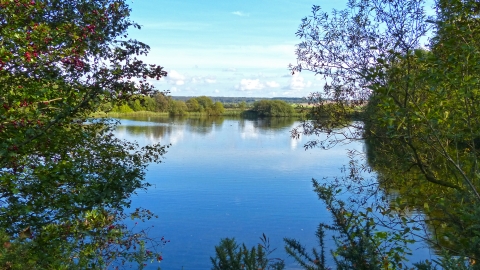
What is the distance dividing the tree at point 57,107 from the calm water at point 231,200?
578 centimetres

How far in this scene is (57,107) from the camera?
5.04m

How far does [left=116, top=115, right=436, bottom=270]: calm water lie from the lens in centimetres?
1230

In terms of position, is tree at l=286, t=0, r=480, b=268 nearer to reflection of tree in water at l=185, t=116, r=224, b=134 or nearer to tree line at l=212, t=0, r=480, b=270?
tree line at l=212, t=0, r=480, b=270

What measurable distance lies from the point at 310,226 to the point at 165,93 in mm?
9205

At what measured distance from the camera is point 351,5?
19.8ft

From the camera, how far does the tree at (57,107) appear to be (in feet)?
14.4

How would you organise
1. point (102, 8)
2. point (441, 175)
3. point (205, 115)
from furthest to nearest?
point (205, 115) → point (441, 175) → point (102, 8)

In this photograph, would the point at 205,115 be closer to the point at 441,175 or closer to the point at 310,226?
the point at 310,226

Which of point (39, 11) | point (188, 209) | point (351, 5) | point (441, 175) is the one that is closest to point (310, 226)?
point (188, 209)

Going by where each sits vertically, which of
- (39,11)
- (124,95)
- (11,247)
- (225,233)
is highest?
(39,11)

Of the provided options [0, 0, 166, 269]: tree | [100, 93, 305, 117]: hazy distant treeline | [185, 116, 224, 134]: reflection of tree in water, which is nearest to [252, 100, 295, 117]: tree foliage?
[100, 93, 305, 117]: hazy distant treeline

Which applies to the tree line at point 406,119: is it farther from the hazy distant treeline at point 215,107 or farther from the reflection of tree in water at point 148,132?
the hazy distant treeline at point 215,107

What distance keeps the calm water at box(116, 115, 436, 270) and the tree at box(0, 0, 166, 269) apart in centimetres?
578

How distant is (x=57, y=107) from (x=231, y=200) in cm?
1224
